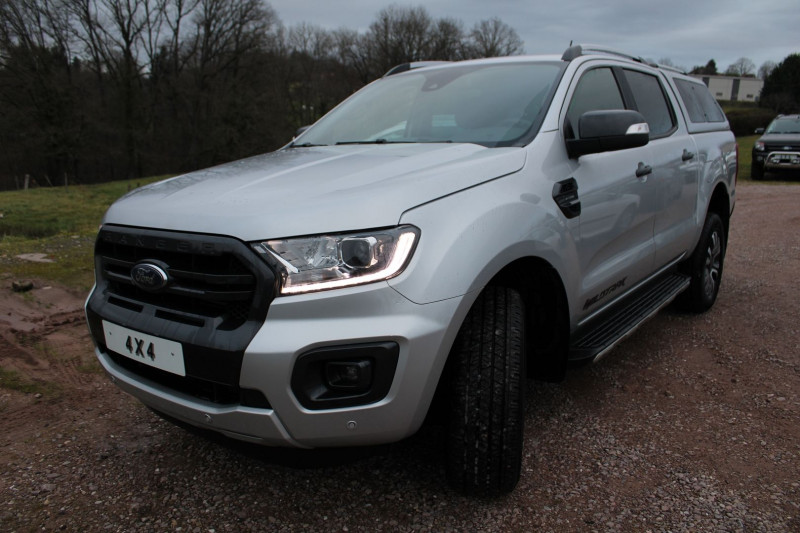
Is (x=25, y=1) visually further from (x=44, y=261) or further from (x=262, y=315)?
(x=262, y=315)

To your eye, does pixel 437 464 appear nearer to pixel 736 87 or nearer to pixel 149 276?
pixel 149 276

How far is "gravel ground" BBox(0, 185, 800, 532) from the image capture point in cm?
197

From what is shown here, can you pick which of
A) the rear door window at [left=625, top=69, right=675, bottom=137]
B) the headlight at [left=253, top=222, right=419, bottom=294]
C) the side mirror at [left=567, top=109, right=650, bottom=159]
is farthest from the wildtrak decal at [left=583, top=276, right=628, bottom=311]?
the headlight at [left=253, top=222, right=419, bottom=294]

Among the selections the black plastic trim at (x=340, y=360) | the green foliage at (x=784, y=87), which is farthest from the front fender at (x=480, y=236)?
the green foliage at (x=784, y=87)

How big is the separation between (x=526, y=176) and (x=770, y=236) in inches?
275

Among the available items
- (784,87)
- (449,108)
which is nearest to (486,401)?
(449,108)

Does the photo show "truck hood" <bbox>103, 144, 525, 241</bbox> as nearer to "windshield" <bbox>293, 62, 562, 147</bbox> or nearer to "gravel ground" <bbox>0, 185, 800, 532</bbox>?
"windshield" <bbox>293, 62, 562, 147</bbox>

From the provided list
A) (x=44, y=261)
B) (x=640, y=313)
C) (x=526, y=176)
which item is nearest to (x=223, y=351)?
(x=526, y=176)


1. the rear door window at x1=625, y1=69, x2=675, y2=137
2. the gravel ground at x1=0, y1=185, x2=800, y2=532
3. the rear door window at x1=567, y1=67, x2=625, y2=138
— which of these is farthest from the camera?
the rear door window at x1=625, y1=69, x2=675, y2=137

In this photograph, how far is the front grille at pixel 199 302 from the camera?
1.64 m

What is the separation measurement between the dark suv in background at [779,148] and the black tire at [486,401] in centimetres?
1546

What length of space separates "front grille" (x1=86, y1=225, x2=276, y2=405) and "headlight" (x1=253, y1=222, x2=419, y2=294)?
0.05 m

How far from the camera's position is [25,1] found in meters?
26.4

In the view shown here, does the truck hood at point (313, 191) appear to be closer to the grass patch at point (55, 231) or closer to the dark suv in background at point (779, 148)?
the grass patch at point (55, 231)
